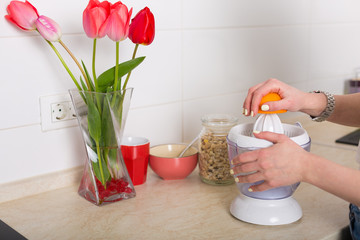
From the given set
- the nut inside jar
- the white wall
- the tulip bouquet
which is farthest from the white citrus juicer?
the white wall

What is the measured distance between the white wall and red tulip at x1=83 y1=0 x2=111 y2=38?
0.54 feet

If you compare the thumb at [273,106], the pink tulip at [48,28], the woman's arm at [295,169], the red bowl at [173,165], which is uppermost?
the pink tulip at [48,28]

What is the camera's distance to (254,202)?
3.67 ft

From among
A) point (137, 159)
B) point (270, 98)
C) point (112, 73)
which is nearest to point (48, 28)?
point (112, 73)

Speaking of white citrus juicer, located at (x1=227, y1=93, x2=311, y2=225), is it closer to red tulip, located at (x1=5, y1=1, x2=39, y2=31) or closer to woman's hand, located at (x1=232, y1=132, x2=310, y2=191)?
woman's hand, located at (x1=232, y1=132, x2=310, y2=191)

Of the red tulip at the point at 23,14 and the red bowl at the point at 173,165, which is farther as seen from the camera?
the red bowl at the point at 173,165

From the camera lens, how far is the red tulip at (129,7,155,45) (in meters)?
1.16

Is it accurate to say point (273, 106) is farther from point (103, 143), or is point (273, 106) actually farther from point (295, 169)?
point (103, 143)

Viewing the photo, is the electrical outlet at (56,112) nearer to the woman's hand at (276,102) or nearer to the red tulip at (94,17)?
the red tulip at (94,17)

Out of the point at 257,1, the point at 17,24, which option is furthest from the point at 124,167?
the point at 257,1

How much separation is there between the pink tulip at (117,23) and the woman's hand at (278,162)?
41 centimetres

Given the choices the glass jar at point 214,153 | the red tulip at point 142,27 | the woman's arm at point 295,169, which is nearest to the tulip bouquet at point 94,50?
the red tulip at point 142,27

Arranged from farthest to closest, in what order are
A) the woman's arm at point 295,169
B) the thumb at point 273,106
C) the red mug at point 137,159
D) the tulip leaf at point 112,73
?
the red mug at point 137,159 < the tulip leaf at point 112,73 < the thumb at point 273,106 < the woman's arm at point 295,169

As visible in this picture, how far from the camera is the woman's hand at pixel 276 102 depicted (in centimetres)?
108
